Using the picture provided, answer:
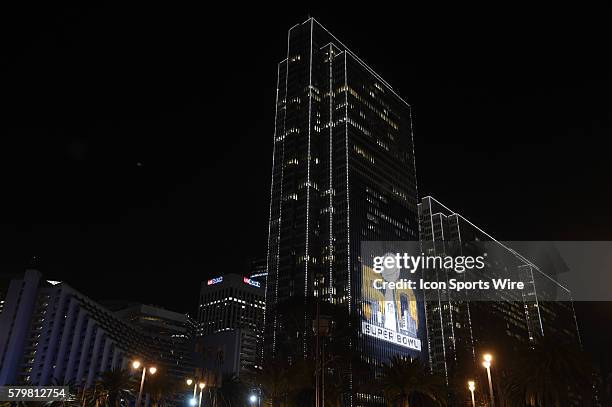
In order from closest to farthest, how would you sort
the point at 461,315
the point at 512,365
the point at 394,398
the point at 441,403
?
the point at 512,365 → the point at 394,398 → the point at 441,403 → the point at 461,315

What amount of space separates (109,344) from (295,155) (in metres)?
79.9

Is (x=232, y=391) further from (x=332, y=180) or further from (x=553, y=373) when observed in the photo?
(x=553, y=373)

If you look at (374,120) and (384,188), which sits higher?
(374,120)

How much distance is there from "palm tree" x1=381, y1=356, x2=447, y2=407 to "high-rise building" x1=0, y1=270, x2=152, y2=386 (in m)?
103

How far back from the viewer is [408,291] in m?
148

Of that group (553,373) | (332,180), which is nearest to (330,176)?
(332,180)

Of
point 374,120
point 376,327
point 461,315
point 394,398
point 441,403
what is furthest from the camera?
point 461,315

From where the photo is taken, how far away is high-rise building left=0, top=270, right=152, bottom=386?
13988 centimetres

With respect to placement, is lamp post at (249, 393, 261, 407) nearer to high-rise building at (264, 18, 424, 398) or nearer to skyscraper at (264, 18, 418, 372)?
high-rise building at (264, 18, 424, 398)

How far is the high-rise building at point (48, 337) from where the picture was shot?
140m

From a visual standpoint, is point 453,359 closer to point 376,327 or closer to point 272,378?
point 376,327

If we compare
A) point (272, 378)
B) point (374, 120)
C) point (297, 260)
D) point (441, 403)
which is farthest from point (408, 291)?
point (272, 378)

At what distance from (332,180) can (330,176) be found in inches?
52.8

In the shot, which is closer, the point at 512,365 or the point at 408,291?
A: the point at 512,365
